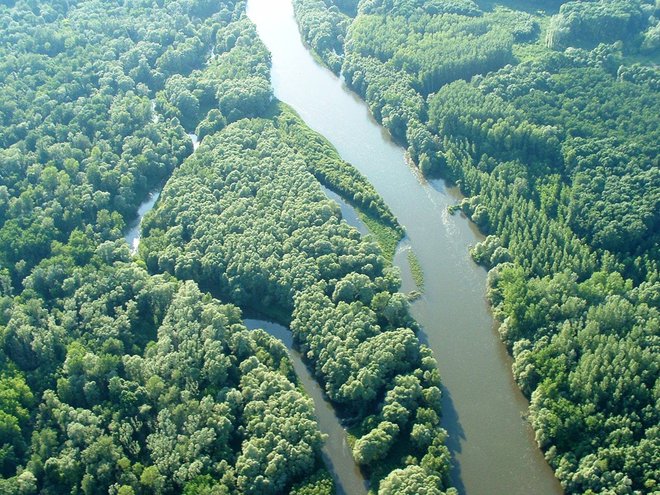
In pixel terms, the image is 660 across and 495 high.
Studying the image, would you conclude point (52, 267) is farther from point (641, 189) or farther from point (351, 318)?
point (641, 189)

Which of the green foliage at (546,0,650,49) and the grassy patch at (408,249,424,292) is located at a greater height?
the green foliage at (546,0,650,49)

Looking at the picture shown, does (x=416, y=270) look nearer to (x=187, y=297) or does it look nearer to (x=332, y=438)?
(x=332, y=438)

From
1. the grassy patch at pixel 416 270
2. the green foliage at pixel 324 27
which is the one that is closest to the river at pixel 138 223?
the grassy patch at pixel 416 270

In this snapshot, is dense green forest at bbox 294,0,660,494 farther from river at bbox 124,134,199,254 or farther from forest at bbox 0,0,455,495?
river at bbox 124,134,199,254

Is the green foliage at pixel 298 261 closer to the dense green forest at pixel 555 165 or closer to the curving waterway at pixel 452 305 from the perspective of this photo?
the curving waterway at pixel 452 305

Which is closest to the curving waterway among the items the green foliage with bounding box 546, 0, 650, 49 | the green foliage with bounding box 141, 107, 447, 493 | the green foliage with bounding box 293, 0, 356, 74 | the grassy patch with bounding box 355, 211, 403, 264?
the grassy patch with bounding box 355, 211, 403, 264

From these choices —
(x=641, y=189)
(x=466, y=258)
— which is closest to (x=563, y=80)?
(x=641, y=189)
